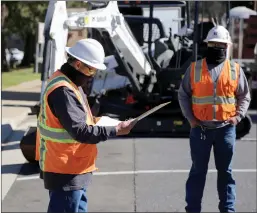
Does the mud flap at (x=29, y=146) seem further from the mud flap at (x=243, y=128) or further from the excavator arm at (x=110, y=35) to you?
the mud flap at (x=243, y=128)

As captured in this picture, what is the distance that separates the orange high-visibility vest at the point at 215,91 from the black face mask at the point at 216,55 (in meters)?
0.05

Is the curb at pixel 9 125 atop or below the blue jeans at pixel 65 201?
below

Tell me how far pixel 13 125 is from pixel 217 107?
8.77 meters

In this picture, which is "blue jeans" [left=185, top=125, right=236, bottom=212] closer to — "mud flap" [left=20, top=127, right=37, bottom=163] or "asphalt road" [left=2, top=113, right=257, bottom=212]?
"asphalt road" [left=2, top=113, right=257, bottom=212]

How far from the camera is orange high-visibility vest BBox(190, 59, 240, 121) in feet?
19.6

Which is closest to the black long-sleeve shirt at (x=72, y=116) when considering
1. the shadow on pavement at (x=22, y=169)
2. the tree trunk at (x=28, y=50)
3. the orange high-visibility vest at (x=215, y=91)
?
the orange high-visibility vest at (x=215, y=91)

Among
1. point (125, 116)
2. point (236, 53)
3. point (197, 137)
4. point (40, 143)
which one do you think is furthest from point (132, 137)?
point (236, 53)

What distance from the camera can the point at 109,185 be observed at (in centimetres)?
839


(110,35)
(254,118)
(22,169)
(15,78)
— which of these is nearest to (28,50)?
(15,78)

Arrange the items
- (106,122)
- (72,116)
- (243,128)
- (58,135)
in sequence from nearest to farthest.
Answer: (72,116), (58,135), (106,122), (243,128)

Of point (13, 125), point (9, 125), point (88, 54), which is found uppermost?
point (88, 54)

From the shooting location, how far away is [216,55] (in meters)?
6.00

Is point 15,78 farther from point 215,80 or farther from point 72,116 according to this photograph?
point 72,116

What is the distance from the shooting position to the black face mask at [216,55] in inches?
236
